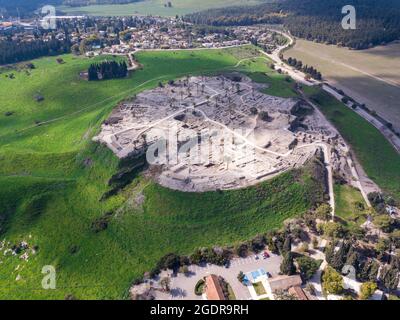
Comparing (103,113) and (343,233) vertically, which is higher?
(103,113)

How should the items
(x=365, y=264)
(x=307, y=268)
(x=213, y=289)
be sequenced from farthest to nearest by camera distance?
(x=365, y=264) → (x=307, y=268) → (x=213, y=289)

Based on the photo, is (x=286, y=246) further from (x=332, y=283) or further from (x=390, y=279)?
(x=390, y=279)

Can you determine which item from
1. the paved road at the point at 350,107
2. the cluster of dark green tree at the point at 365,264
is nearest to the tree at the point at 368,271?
the cluster of dark green tree at the point at 365,264

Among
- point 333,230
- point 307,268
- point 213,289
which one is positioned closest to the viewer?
point 213,289

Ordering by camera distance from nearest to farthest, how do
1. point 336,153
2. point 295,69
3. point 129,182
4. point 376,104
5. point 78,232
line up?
point 78,232 < point 129,182 < point 336,153 < point 376,104 < point 295,69

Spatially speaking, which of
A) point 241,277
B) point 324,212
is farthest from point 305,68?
point 241,277

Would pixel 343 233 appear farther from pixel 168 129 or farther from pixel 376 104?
pixel 376 104

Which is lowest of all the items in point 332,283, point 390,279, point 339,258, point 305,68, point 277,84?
point 390,279

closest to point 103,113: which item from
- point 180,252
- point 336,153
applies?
point 180,252
